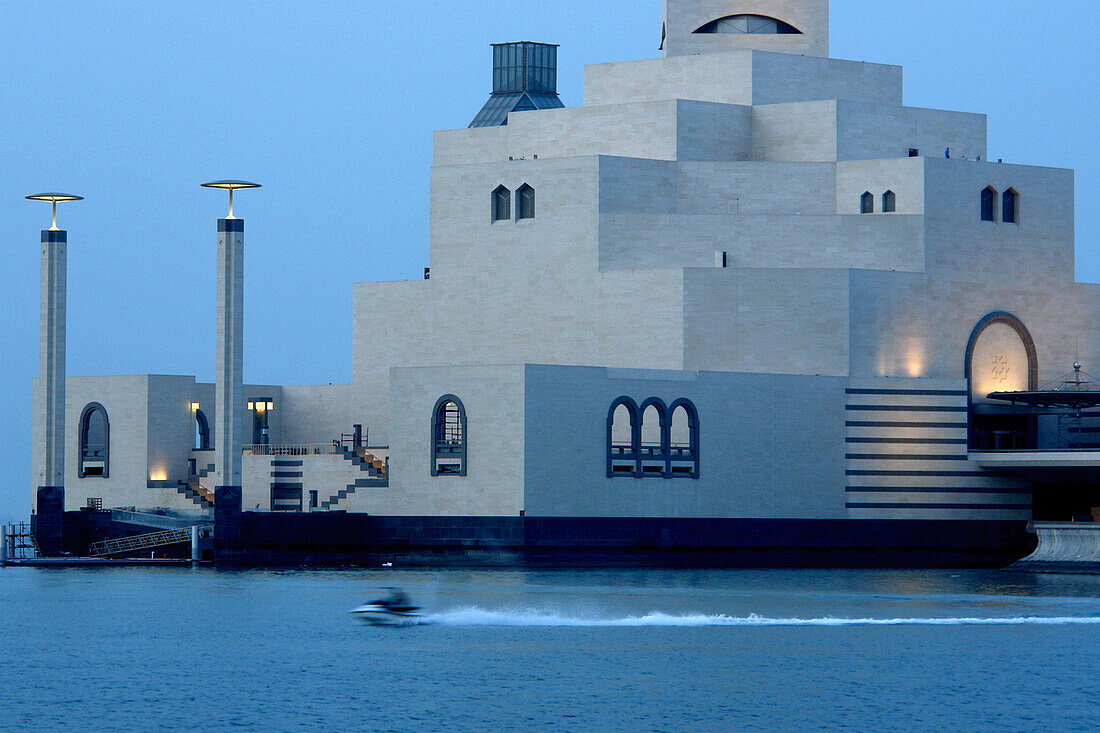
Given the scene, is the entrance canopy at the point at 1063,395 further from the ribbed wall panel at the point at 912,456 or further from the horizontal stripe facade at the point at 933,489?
the horizontal stripe facade at the point at 933,489

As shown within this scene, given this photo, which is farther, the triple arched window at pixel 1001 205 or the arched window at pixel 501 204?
the arched window at pixel 501 204

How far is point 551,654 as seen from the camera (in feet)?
189

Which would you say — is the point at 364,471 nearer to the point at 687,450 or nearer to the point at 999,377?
the point at 687,450

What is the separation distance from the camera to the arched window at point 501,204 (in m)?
93.7

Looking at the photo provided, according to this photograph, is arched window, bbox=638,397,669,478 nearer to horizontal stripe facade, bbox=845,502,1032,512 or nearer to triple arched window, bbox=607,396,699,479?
triple arched window, bbox=607,396,699,479

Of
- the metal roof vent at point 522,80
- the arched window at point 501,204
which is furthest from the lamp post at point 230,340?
the metal roof vent at point 522,80

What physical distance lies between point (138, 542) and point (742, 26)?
37814 millimetres

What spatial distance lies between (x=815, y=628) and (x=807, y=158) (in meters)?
37.1

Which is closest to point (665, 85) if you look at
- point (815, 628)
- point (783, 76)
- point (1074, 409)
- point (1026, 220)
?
point (783, 76)

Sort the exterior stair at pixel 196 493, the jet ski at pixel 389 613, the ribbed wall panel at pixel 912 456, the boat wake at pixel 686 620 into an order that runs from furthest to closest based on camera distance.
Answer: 1. the exterior stair at pixel 196 493
2. the ribbed wall panel at pixel 912 456
3. the jet ski at pixel 389 613
4. the boat wake at pixel 686 620

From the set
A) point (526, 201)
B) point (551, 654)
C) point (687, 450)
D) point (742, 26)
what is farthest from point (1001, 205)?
point (551, 654)

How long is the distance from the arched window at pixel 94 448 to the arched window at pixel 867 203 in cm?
3753

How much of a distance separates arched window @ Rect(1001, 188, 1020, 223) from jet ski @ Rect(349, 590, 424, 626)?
4085 centimetres

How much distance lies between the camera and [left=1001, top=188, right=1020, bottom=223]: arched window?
3676 inches
